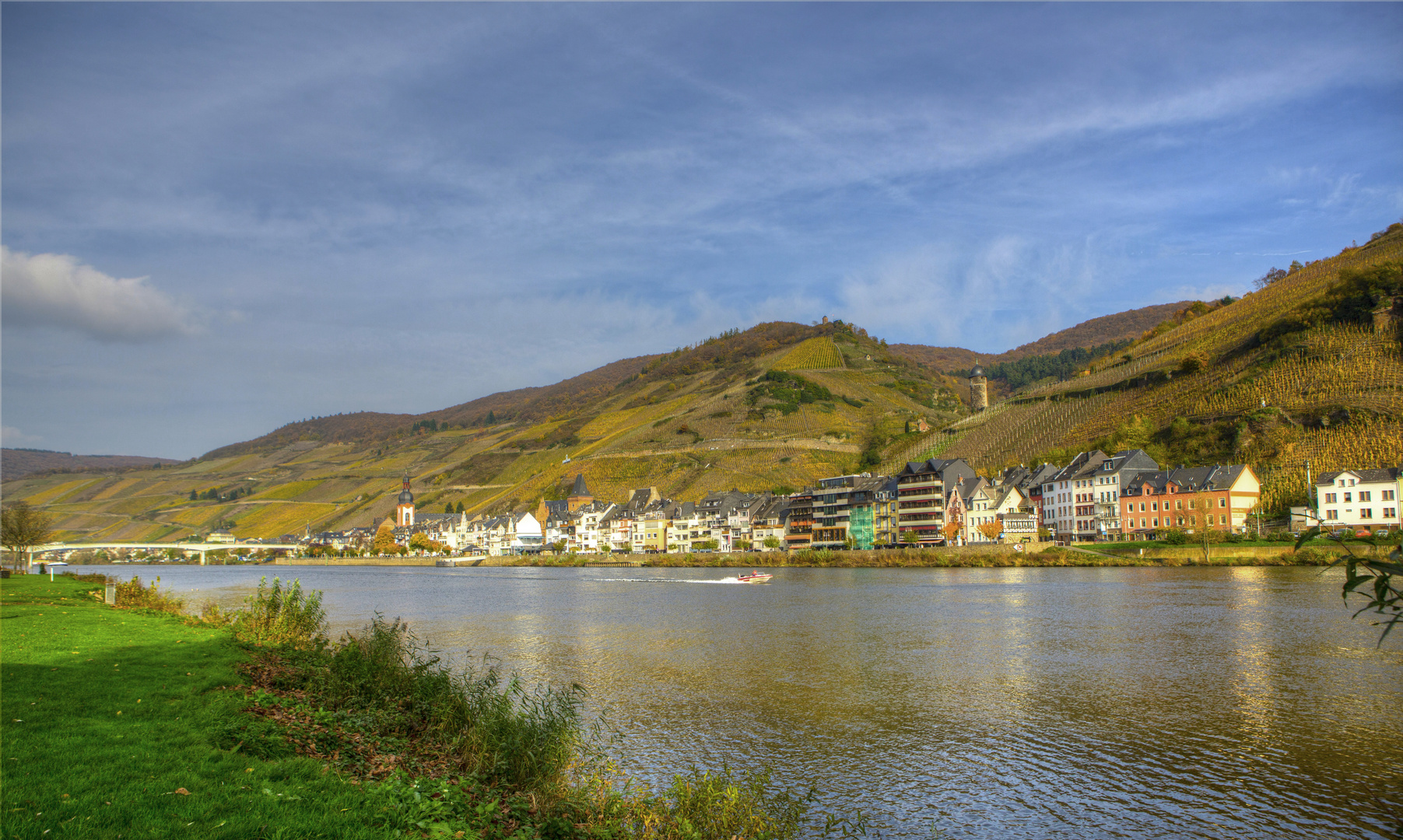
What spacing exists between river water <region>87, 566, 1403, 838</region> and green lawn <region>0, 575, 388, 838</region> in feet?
26.6

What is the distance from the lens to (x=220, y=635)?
23266 mm

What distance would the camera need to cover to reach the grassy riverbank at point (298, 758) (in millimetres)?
8734

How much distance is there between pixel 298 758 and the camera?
1126 cm

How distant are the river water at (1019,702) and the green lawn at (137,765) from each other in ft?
26.6

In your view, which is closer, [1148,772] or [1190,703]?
[1148,772]

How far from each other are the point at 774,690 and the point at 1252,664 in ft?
53.8

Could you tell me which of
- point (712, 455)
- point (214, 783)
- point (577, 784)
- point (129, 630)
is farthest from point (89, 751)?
point (712, 455)

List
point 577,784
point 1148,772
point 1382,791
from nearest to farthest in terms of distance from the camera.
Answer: point 577,784
point 1382,791
point 1148,772

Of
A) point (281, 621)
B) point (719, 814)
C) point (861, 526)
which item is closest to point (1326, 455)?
point (861, 526)

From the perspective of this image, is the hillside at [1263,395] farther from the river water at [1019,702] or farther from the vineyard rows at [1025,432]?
the river water at [1019,702]

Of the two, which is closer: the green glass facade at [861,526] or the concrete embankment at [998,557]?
the concrete embankment at [998,557]

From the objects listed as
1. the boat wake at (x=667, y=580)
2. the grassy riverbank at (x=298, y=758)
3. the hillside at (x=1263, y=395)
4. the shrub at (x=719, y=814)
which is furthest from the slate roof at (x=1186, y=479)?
the shrub at (x=719, y=814)

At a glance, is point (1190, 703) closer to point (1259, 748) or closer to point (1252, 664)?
point (1259, 748)

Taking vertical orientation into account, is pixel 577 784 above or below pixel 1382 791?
above
